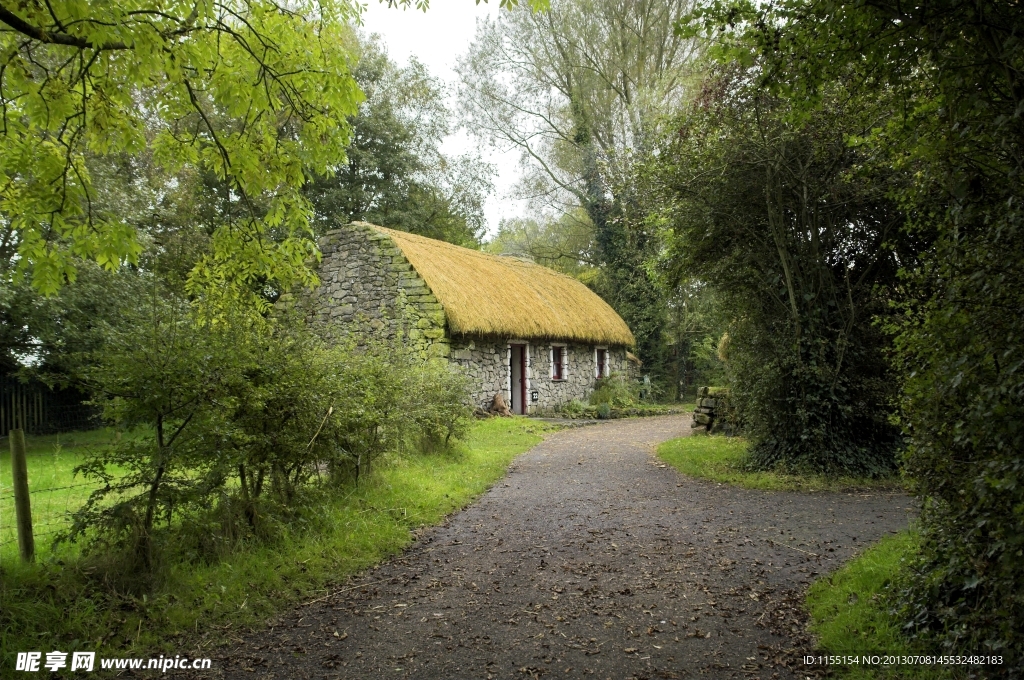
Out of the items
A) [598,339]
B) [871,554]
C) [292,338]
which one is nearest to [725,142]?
[871,554]

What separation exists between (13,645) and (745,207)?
9486mm

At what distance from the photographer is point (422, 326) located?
1523 centimetres

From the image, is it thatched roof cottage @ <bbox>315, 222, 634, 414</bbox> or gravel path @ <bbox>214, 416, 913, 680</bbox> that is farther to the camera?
thatched roof cottage @ <bbox>315, 222, 634, 414</bbox>

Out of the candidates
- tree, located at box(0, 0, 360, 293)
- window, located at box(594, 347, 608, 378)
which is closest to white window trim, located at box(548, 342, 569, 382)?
window, located at box(594, 347, 608, 378)

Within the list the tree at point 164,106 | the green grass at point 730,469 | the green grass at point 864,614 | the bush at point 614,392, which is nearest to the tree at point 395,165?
the bush at point 614,392

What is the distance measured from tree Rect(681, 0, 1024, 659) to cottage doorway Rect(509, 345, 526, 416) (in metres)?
15.6

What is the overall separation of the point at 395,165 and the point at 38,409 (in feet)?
48.4

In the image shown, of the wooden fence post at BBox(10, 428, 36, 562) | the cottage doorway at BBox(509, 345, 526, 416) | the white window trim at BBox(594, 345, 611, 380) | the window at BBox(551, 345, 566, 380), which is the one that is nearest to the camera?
the wooden fence post at BBox(10, 428, 36, 562)

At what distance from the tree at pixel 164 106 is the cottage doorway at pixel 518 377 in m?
13.3

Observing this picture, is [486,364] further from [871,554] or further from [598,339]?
[871,554]

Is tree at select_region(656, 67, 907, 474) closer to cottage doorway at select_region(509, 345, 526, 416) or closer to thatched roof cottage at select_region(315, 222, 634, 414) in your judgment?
thatched roof cottage at select_region(315, 222, 634, 414)

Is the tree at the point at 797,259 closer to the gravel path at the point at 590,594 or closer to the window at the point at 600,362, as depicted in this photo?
the gravel path at the point at 590,594

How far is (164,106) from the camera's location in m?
5.93

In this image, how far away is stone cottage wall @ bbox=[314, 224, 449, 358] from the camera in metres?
15.2
